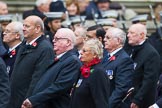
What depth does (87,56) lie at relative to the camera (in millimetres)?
14570

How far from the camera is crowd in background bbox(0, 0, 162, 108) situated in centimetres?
1443

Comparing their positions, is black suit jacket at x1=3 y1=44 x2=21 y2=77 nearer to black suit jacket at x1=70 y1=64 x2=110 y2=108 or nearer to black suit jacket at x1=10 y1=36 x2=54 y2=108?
black suit jacket at x1=10 y1=36 x2=54 y2=108

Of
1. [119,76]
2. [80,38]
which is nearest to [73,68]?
[119,76]

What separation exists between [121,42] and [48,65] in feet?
6.25

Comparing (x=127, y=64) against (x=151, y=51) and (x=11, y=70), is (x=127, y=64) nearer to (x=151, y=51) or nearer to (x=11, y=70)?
(x=151, y=51)

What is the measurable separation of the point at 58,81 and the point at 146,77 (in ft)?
6.68

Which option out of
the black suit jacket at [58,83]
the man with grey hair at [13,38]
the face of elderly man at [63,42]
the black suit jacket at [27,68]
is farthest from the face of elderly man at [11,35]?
the black suit jacket at [58,83]

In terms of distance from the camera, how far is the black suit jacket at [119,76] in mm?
16125

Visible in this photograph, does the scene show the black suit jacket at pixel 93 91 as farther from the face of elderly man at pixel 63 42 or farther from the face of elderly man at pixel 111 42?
the face of elderly man at pixel 111 42

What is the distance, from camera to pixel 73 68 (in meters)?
14.9

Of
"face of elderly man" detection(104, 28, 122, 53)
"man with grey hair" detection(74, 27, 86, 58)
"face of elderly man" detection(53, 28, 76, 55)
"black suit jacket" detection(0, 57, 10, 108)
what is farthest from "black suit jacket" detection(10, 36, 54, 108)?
"man with grey hair" detection(74, 27, 86, 58)

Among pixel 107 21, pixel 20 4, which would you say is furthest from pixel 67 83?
pixel 20 4

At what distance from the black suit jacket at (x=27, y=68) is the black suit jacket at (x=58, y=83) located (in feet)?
1.41

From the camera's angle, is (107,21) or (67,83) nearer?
(67,83)
